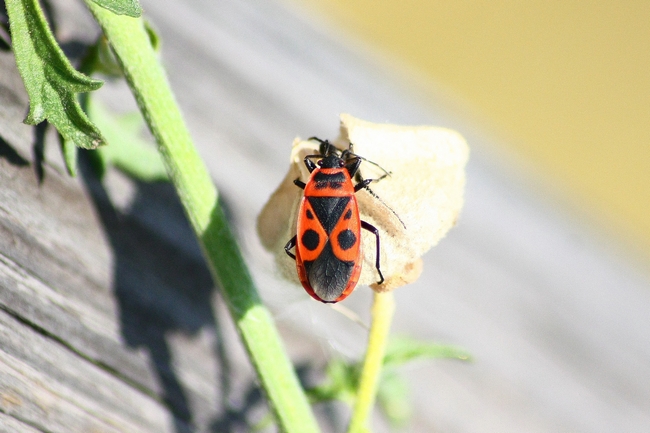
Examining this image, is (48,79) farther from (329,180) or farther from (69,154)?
(329,180)

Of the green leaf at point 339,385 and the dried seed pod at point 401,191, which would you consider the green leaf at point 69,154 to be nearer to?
the dried seed pod at point 401,191

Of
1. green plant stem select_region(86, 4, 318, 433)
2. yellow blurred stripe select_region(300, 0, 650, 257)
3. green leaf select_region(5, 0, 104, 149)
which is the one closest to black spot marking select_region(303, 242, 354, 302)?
green plant stem select_region(86, 4, 318, 433)

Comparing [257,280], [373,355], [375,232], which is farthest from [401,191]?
[257,280]

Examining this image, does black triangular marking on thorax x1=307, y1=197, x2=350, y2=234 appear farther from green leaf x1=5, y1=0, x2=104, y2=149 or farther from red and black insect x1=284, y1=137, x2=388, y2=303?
green leaf x1=5, y1=0, x2=104, y2=149

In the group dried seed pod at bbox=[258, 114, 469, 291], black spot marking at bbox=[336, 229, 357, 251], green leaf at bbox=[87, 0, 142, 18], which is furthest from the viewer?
black spot marking at bbox=[336, 229, 357, 251]

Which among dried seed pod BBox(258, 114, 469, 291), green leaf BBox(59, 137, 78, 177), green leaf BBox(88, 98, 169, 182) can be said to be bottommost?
green leaf BBox(88, 98, 169, 182)

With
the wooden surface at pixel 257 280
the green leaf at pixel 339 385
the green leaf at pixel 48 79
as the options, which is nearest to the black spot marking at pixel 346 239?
the wooden surface at pixel 257 280

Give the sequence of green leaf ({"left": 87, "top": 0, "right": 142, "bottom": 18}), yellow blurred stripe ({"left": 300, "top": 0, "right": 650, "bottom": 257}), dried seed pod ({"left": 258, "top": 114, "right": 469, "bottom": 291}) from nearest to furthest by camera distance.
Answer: green leaf ({"left": 87, "top": 0, "right": 142, "bottom": 18}), dried seed pod ({"left": 258, "top": 114, "right": 469, "bottom": 291}), yellow blurred stripe ({"left": 300, "top": 0, "right": 650, "bottom": 257})
